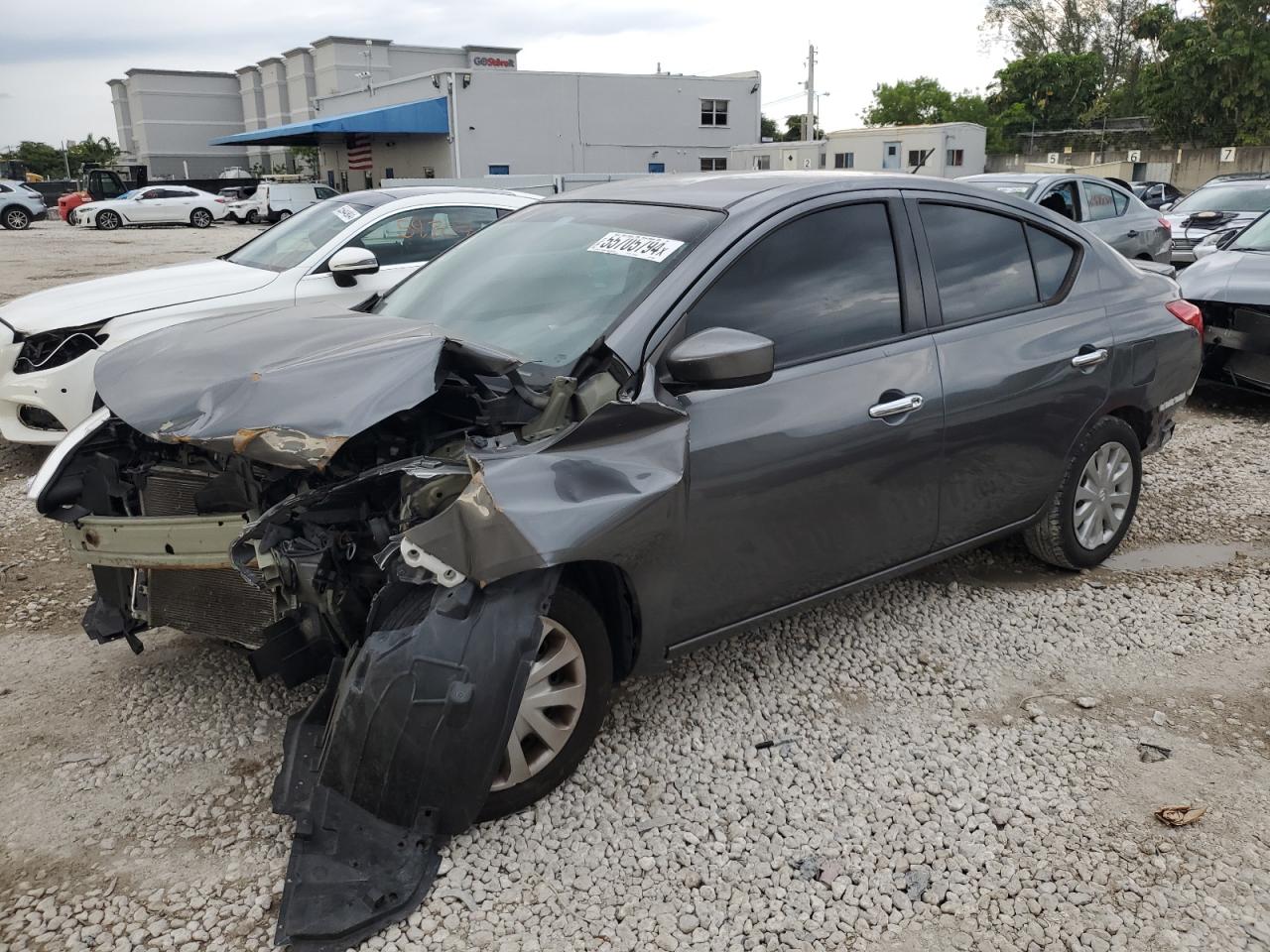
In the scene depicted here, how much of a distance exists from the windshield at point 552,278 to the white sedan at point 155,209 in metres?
34.9

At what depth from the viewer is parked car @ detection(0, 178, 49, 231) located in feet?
108

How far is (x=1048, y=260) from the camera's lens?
4121 mm

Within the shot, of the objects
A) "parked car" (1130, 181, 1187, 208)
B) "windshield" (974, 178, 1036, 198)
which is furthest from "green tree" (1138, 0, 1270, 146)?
"windshield" (974, 178, 1036, 198)

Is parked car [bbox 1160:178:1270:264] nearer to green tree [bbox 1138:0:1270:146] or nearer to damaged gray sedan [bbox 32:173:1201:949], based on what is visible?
damaged gray sedan [bbox 32:173:1201:949]

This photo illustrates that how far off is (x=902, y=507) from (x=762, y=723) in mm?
900

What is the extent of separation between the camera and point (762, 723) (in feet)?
11.1

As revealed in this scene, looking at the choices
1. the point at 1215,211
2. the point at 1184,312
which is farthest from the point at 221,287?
the point at 1215,211

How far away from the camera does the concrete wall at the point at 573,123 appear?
37.0 m

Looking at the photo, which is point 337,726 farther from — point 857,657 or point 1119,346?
point 1119,346

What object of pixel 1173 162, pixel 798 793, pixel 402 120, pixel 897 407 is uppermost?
pixel 402 120

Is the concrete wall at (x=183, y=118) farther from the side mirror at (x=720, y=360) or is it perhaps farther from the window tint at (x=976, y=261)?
the side mirror at (x=720, y=360)

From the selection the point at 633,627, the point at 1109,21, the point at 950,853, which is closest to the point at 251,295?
the point at 633,627

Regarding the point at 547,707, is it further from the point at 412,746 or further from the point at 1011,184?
the point at 1011,184

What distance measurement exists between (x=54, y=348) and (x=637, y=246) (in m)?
4.17
